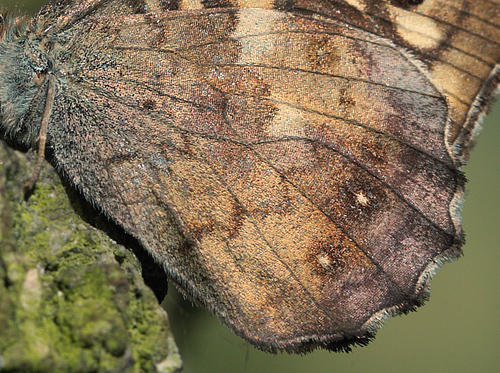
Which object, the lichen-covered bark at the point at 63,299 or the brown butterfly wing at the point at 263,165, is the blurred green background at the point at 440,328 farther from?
the lichen-covered bark at the point at 63,299

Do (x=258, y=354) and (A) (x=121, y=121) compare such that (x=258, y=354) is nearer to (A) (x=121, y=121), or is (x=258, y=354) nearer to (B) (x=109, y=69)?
(A) (x=121, y=121)

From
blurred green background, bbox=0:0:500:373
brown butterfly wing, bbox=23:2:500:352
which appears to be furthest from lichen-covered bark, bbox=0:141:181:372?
blurred green background, bbox=0:0:500:373

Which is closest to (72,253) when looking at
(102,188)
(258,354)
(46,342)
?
(46,342)

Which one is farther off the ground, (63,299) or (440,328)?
(63,299)

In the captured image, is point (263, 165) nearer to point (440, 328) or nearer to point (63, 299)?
point (63, 299)

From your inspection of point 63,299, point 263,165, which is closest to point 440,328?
point 263,165

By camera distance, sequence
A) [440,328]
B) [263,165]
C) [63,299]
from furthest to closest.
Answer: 1. [440,328]
2. [263,165]
3. [63,299]

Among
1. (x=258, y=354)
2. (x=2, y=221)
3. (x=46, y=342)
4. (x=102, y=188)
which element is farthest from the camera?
(x=258, y=354)
